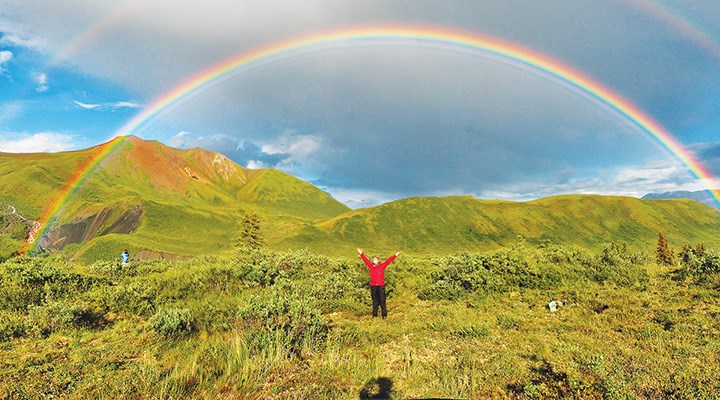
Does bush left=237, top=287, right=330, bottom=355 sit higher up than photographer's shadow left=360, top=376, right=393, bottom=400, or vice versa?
bush left=237, top=287, right=330, bottom=355

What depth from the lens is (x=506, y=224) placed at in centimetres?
12156

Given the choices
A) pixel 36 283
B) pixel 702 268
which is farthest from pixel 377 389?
pixel 702 268

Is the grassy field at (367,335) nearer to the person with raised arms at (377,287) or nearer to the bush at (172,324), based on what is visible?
the bush at (172,324)

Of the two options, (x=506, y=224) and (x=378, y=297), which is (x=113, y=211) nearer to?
(x=378, y=297)

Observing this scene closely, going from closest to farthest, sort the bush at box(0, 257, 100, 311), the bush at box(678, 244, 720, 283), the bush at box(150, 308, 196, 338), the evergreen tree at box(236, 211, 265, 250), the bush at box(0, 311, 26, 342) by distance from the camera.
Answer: the bush at box(0, 311, 26, 342) → the bush at box(150, 308, 196, 338) → the bush at box(0, 257, 100, 311) → the bush at box(678, 244, 720, 283) → the evergreen tree at box(236, 211, 265, 250)

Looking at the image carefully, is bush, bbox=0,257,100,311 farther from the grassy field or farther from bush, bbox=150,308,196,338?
bush, bbox=150,308,196,338

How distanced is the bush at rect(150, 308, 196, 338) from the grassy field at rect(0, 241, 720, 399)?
1.2 inches

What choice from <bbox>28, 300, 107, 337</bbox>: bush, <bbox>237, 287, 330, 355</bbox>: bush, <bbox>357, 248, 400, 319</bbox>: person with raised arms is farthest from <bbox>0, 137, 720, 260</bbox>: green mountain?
<bbox>237, 287, 330, 355</bbox>: bush

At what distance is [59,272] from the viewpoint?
12867 mm

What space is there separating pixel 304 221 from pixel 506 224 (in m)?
68.8

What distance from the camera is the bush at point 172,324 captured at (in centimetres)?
869

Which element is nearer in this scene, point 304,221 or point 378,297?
point 378,297

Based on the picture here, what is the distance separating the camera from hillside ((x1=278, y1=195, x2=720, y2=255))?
97.8 m

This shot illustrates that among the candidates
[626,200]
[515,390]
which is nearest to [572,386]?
[515,390]
